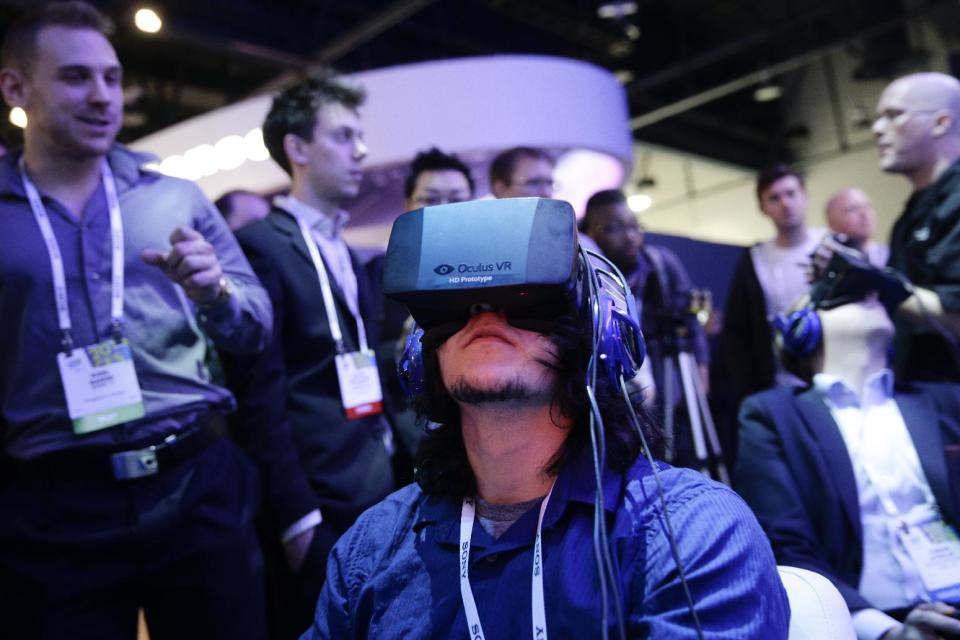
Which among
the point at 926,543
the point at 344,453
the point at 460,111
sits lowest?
the point at 926,543

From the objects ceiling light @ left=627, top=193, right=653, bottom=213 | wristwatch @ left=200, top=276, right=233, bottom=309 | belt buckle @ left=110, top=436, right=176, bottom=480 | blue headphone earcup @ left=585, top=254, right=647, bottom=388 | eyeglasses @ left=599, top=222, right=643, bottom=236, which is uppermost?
ceiling light @ left=627, top=193, right=653, bottom=213

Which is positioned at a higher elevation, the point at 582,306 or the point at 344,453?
the point at 582,306

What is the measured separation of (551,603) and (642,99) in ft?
34.9

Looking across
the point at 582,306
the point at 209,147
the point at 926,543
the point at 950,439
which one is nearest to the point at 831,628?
the point at 582,306

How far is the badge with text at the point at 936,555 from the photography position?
1797 millimetres

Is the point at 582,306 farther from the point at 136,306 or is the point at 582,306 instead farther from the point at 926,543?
the point at 926,543

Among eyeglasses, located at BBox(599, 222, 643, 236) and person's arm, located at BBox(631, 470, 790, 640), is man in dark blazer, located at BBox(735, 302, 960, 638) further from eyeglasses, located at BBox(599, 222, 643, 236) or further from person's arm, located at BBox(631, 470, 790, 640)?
eyeglasses, located at BBox(599, 222, 643, 236)

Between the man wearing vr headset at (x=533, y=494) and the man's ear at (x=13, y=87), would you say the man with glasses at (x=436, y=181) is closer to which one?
the man's ear at (x=13, y=87)

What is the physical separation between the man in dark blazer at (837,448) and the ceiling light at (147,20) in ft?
17.2

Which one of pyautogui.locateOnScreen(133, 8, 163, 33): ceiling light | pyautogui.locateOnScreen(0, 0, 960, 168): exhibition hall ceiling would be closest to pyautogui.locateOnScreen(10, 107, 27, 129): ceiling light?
pyautogui.locateOnScreen(133, 8, 163, 33): ceiling light

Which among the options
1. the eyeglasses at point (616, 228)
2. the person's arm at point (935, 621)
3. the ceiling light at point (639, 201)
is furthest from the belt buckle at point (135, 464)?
the ceiling light at point (639, 201)

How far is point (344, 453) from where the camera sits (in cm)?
212

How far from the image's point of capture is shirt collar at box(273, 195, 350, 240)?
2.38 metres

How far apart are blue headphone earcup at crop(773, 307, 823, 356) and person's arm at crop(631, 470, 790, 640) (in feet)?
3.83
